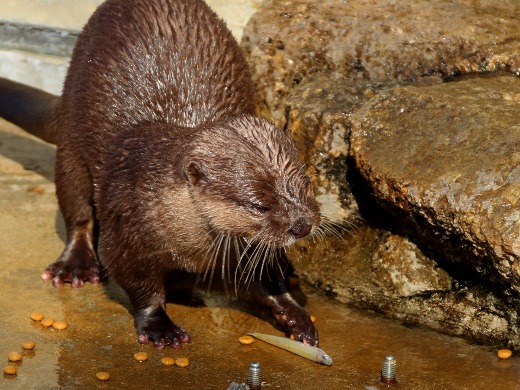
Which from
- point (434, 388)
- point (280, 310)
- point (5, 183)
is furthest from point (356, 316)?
point (5, 183)

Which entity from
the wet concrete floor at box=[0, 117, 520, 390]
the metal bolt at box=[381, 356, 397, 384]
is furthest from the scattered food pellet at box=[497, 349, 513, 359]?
the metal bolt at box=[381, 356, 397, 384]

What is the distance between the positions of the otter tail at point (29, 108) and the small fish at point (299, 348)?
67.2 inches

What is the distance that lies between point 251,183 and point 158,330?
81cm

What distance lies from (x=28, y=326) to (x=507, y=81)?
2.40m

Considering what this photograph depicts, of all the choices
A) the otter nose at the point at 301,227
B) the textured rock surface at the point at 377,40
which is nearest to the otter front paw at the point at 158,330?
the otter nose at the point at 301,227

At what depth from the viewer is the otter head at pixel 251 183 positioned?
3.62m

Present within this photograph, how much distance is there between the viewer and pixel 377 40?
503 cm

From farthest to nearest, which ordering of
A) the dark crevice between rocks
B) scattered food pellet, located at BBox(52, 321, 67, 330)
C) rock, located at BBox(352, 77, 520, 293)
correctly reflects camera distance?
scattered food pellet, located at BBox(52, 321, 67, 330)
the dark crevice between rocks
rock, located at BBox(352, 77, 520, 293)

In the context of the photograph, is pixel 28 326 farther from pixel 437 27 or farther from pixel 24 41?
pixel 24 41

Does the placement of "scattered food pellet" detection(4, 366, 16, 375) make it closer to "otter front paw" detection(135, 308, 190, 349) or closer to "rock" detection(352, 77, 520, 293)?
"otter front paw" detection(135, 308, 190, 349)

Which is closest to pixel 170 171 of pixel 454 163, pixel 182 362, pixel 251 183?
pixel 251 183

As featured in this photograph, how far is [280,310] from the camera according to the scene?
4168mm

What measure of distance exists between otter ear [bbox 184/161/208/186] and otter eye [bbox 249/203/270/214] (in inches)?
9.1

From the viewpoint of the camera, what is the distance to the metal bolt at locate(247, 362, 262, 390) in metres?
3.55
